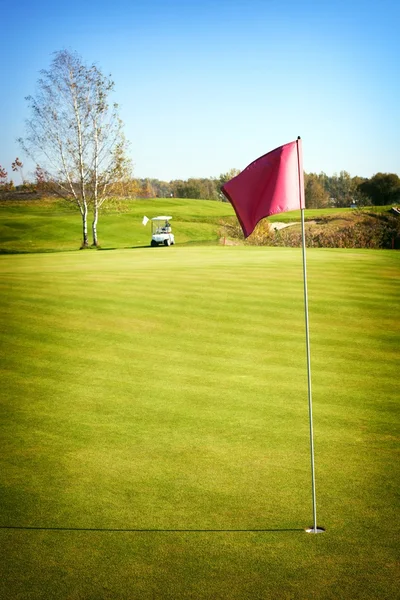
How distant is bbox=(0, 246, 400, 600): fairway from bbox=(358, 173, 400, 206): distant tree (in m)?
99.0

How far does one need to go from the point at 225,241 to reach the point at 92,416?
43.6 m

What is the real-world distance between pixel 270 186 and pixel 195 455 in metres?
3.13

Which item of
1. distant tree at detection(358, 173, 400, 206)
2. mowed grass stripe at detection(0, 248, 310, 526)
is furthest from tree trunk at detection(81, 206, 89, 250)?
distant tree at detection(358, 173, 400, 206)

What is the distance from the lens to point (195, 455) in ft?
21.2

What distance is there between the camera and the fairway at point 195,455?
435cm

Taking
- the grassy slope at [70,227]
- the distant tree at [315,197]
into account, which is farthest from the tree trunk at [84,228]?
the distant tree at [315,197]

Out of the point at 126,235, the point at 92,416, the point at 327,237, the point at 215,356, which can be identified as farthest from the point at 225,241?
the point at 92,416

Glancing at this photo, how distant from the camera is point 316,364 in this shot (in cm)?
1017

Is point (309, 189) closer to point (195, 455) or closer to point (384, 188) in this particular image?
point (384, 188)

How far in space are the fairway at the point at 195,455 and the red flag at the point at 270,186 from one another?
2770mm

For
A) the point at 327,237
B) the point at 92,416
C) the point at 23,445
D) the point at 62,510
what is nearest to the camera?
the point at 62,510

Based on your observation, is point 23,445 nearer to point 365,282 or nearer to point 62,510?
point 62,510

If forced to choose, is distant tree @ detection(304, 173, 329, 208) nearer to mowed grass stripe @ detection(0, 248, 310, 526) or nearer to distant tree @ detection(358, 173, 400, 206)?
distant tree @ detection(358, 173, 400, 206)

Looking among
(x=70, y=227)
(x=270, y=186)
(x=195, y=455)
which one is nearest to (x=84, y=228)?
(x=70, y=227)
